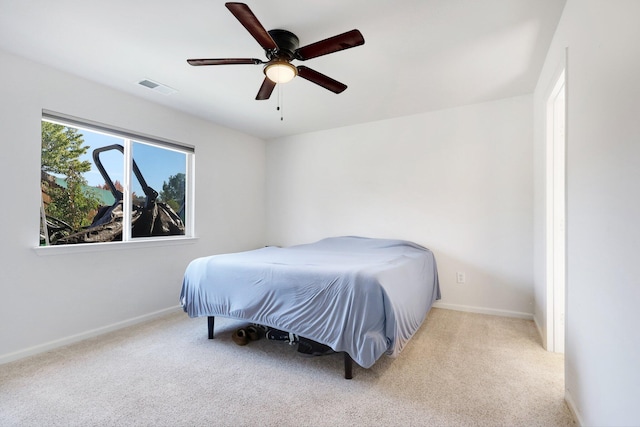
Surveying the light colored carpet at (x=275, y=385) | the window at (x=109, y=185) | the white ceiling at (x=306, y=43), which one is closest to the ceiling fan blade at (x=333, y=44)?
the white ceiling at (x=306, y=43)

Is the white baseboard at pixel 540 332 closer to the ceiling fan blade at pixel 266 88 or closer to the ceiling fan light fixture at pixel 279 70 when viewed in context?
the ceiling fan light fixture at pixel 279 70

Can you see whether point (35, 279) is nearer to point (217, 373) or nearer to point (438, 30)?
point (217, 373)

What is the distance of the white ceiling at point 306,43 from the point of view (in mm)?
1771

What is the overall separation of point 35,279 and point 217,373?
170 cm

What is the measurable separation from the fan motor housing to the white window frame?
76.1 inches

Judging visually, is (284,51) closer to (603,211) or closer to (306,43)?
(306,43)

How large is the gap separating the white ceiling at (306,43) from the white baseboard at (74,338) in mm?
2260

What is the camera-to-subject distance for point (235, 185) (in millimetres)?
4195

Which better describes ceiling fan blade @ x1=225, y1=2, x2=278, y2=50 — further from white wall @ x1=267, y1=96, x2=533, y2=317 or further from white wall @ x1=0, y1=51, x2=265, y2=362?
white wall @ x1=267, y1=96, x2=533, y2=317

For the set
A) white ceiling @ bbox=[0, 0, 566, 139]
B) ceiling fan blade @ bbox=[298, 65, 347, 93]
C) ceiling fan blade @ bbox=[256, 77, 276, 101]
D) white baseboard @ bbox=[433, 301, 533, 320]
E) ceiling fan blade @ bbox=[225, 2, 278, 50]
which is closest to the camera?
ceiling fan blade @ bbox=[225, 2, 278, 50]

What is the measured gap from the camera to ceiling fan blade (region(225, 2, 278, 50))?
4.60 feet

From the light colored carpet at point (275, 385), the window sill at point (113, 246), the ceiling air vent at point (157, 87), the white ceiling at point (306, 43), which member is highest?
the white ceiling at point (306, 43)

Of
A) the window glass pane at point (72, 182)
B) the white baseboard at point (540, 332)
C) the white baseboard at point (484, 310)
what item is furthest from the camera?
the white baseboard at point (484, 310)

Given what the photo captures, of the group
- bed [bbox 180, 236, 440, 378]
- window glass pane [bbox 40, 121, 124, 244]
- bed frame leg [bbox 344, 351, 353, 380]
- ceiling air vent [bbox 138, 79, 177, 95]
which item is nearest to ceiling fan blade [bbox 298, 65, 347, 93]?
bed [bbox 180, 236, 440, 378]
